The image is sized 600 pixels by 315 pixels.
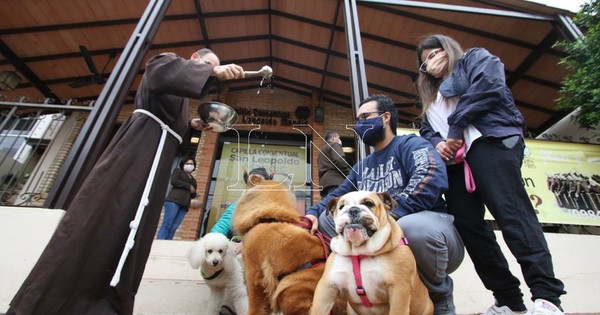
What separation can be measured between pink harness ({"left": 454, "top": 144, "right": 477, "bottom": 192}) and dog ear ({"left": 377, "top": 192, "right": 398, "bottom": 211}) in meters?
0.48

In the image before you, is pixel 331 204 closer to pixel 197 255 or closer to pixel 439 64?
pixel 439 64

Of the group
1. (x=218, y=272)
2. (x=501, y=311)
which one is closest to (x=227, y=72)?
(x=218, y=272)

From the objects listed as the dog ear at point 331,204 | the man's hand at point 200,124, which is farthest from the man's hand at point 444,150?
the man's hand at point 200,124

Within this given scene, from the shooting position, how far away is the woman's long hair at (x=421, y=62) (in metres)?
2.17

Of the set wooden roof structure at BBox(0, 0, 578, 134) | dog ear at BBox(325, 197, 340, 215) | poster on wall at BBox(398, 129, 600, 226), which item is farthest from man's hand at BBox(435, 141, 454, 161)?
wooden roof structure at BBox(0, 0, 578, 134)

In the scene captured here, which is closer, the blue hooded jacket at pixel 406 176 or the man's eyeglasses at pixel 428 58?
the blue hooded jacket at pixel 406 176

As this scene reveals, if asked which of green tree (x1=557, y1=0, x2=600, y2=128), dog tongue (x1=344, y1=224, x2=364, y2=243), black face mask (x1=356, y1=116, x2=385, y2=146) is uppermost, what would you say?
green tree (x1=557, y1=0, x2=600, y2=128)

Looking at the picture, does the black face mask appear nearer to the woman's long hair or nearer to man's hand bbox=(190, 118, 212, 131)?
the woman's long hair

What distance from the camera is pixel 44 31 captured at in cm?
A: 568

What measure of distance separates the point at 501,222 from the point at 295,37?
6.14m

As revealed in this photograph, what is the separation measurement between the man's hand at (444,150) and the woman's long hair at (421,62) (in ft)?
1.44

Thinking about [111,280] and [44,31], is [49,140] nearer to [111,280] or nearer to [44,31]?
[44,31]

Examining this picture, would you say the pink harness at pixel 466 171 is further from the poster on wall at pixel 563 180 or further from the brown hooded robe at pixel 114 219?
the poster on wall at pixel 563 180

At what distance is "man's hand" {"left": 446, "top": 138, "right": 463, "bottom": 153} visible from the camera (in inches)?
72.2
